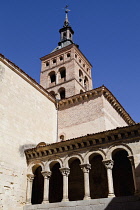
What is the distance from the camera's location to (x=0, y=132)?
11.8 meters

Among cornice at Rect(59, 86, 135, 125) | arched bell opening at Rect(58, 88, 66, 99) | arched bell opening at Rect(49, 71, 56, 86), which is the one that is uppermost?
arched bell opening at Rect(49, 71, 56, 86)

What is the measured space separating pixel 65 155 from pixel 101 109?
5.48 m

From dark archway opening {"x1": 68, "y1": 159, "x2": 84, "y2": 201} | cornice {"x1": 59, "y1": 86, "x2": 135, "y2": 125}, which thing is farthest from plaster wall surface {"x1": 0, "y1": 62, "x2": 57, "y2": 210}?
dark archway opening {"x1": 68, "y1": 159, "x2": 84, "y2": 201}

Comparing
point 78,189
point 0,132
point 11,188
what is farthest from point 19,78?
point 78,189

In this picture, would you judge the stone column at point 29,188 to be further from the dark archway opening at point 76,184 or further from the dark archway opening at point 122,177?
the dark archway opening at point 122,177

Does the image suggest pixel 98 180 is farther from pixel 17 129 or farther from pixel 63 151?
pixel 17 129

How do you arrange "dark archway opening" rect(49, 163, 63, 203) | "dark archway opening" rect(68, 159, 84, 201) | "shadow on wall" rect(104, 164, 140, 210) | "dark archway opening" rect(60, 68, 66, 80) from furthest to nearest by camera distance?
"dark archway opening" rect(60, 68, 66, 80) → "dark archway opening" rect(49, 163, 63, 203) → "dark archway opening" rect(68, 159, 84, 201) → "shadow on wall" rect(104, 164, 140, 210)

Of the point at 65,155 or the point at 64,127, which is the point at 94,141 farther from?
the point at 64,127

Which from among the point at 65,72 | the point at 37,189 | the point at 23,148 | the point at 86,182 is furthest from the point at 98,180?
the point at 65,72

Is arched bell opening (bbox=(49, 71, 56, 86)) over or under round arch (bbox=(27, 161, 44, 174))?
→ over

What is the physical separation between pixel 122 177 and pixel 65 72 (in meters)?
14.1

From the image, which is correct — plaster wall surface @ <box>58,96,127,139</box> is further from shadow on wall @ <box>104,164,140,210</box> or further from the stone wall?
shadow on wall @ <box>104,164,140,210</box>

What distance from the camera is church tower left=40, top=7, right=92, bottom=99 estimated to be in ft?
Result: 74.9

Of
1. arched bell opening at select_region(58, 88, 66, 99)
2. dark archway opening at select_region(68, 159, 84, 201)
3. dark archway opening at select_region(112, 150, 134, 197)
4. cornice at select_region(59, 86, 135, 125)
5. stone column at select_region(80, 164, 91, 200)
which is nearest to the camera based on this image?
stone column at select_region(80, 164, 91, 200)
